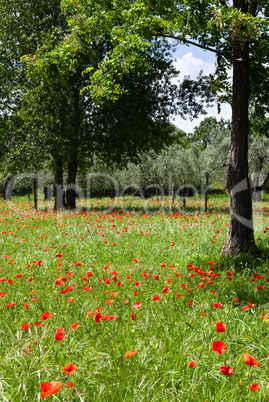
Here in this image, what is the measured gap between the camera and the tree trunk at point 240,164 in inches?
213

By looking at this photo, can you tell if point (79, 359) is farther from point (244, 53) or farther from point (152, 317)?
point (244, 53)

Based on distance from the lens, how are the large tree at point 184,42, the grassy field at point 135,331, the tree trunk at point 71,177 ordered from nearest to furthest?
1. the grassy field at point 135,331
2. the large tree at point 184,42
3. the tree trunk at point 71,177

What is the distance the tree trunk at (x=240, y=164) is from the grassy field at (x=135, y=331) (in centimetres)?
41

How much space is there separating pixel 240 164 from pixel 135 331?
149 inches

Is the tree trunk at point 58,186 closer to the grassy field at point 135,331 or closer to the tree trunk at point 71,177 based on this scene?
the tree trunk at point 71,177

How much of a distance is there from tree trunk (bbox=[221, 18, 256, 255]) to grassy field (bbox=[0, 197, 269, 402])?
0.41 metres

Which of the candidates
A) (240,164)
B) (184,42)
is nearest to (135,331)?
(240,164)

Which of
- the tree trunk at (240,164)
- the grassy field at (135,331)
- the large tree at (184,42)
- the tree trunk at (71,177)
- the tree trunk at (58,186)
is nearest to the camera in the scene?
→ the grassy field at (135,331)

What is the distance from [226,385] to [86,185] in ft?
115

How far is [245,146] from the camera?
5.44 m

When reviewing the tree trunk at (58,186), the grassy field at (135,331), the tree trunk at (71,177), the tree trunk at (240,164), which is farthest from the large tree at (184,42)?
the tree trunk at (58,186)

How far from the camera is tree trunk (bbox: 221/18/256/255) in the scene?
5406mm

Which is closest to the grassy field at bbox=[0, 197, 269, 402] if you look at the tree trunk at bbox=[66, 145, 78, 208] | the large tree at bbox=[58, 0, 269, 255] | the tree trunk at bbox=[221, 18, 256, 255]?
the tree trunk at bbox=[221, 18, 256, 255]

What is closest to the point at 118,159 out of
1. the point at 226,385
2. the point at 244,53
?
the point at 244,53
